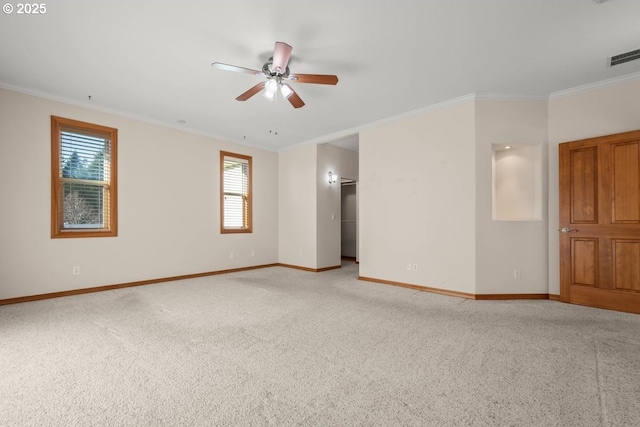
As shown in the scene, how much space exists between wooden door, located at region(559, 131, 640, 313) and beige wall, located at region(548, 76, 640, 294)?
0.14m

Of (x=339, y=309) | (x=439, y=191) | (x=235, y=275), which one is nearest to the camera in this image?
(x=339, y=309)

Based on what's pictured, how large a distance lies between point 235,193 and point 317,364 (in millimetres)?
4891

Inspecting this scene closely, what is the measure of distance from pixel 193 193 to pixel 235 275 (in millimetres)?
1813

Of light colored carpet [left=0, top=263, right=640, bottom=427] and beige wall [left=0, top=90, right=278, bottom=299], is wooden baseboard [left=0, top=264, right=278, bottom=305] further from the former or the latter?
light colored carpet [left=0, top=263, right=640, bottom=427]

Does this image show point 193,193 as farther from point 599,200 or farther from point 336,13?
point 599,200

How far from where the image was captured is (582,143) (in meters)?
3.81

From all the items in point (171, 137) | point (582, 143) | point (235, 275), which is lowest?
point (235, 275)

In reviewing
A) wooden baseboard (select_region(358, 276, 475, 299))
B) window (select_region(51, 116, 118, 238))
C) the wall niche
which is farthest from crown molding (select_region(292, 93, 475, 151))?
window (select_region(51, 116, 118, 238))

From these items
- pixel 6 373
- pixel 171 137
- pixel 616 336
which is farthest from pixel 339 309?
pixel 171 137

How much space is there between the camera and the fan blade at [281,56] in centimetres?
259

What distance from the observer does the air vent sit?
3132 millimetres

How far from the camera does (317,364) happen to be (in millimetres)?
2242

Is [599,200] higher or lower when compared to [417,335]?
higher

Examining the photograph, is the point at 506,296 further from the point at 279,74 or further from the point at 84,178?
the point at 84,178
